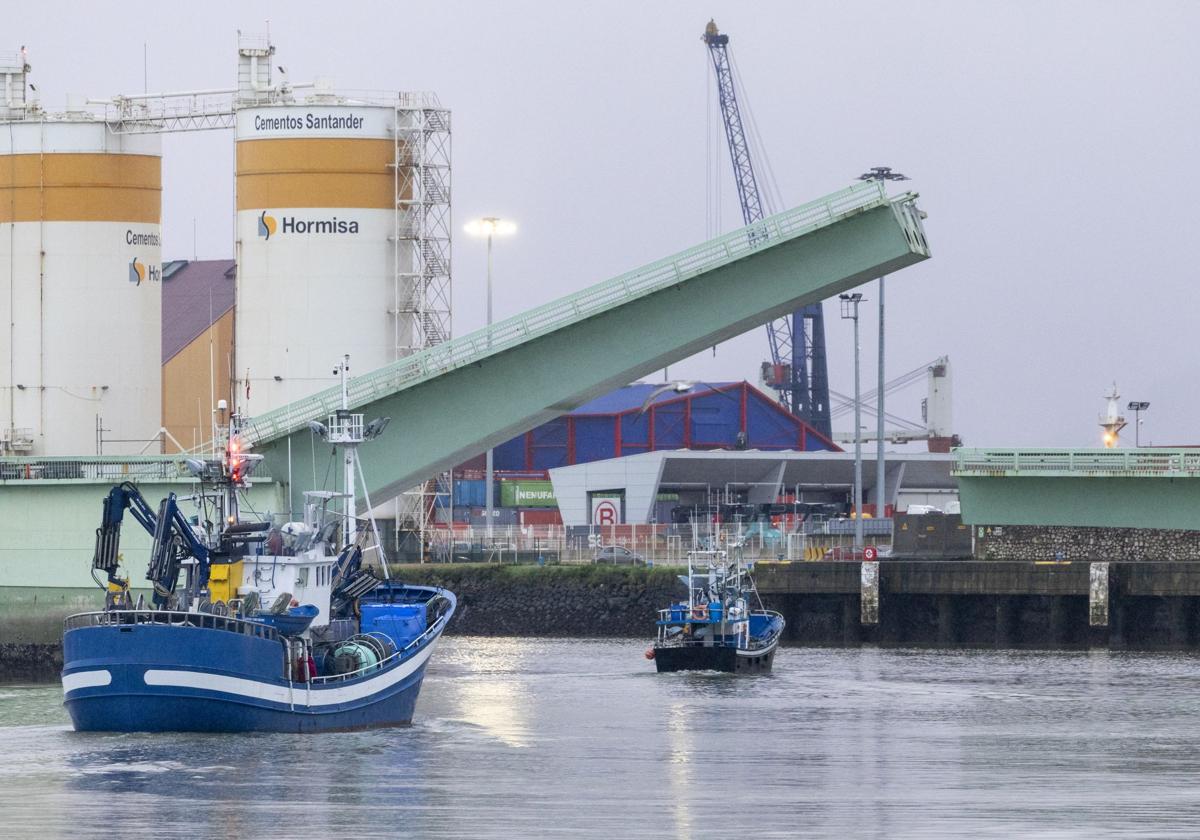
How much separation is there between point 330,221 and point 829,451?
1549 inches

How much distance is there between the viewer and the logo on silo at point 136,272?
7294 centimetres

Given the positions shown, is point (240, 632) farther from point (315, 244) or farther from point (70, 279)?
point (70, 279)

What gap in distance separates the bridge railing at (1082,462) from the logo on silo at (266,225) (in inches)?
852

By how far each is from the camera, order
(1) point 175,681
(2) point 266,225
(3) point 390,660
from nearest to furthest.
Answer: (1) point 175,681, (3) point 390,660, (2) point 266,225

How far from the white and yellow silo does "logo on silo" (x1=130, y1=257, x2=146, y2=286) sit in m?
3.24

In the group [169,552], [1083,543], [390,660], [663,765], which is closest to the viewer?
[663,765]

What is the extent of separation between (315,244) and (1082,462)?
23.6 metres

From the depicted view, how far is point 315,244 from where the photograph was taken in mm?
71125

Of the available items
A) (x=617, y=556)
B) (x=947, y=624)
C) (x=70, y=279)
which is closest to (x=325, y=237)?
(x=70, y=279)

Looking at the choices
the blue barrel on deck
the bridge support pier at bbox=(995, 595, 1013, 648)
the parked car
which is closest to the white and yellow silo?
the parked car

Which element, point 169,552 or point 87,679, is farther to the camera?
point 169,552

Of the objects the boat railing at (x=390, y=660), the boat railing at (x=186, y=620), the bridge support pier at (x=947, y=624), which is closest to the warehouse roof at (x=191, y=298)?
the bridge support pier at (x=947, y=624)

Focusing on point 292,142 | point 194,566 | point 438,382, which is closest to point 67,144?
point 292,142

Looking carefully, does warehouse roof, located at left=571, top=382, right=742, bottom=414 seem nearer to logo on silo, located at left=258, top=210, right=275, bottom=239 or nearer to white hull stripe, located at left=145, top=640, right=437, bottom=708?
logo on silo, located at left=258, top=210, right=275, bottom=239
